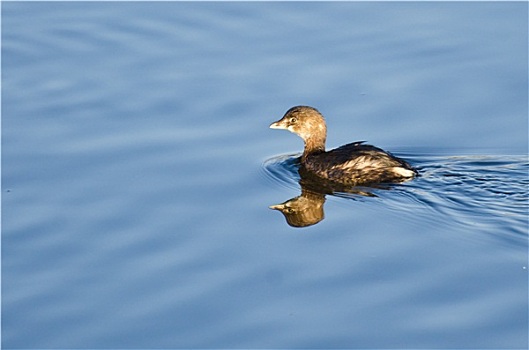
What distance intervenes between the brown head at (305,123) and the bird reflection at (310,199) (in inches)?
14.5

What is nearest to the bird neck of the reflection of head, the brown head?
the brown head

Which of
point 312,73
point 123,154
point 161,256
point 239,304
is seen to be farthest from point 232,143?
point 239,304

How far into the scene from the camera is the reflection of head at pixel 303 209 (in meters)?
9.65

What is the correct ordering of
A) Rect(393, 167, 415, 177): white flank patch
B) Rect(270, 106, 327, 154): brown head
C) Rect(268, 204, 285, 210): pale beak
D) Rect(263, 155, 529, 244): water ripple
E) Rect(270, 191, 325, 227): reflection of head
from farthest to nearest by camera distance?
Rect(270, 106, 327, 154): brown head → Rect(393, 167, 415, 177): white flank patch → Rect(268, 204, 285, 210): pale beak → Rect(270, 191, 325, 227): reflection of head → Rect(263, 155, 529, 244): water ripple

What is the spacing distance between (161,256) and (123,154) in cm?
231

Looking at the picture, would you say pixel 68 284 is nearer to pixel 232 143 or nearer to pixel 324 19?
pixel 232 143

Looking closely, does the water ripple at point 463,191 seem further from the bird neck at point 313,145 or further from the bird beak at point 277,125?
the bird beak at point 277,125

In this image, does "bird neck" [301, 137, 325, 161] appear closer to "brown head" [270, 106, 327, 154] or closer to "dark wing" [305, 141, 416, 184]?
"brown head" [270, 106, 327, 154]

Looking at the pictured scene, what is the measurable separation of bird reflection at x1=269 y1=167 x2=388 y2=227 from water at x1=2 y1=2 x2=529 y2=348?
0.29 feet

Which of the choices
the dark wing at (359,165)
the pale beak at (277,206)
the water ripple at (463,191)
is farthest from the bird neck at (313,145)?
the pale beak at (277,206)

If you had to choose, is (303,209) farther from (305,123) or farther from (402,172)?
(305,123)

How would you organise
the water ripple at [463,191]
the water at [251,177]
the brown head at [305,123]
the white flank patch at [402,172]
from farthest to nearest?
the brown head at [305,123]
the white flank patch at [402,172]
the water ripple at [463,191]
the water at [251,177]

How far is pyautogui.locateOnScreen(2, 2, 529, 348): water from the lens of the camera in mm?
7754

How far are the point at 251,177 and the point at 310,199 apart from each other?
1.90 ft
